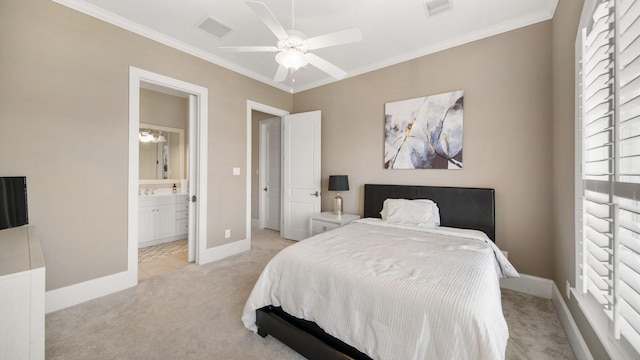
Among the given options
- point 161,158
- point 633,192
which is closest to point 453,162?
point 633,192

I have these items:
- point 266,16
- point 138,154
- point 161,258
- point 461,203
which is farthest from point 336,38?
point 161,258

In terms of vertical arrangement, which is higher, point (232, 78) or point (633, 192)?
point (232, 78)

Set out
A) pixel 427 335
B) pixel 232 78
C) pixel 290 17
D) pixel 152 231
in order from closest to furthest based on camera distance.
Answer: pixel 427 335 < pixel 290 17 < pixel 232 78 < pixel 152 231

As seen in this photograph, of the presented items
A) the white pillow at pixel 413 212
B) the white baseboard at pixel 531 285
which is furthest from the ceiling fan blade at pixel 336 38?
the white baseboard at pixel 531 285

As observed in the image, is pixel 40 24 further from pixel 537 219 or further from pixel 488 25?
pixel 537 219

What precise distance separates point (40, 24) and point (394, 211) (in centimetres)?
387

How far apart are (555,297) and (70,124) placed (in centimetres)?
479

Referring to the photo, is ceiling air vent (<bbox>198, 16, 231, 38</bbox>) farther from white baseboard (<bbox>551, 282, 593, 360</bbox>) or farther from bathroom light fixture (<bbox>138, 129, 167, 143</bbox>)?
white baseboard (<bbox>551, 282, 593, 360</bbox>)

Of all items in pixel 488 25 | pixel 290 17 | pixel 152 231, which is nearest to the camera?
pixel 290 17

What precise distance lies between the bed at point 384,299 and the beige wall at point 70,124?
6.15 feet

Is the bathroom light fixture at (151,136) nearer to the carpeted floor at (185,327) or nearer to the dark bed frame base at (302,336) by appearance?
the carpeted floor at (185,327)

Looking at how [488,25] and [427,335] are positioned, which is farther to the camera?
[488,25]

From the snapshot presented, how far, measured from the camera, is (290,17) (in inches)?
97.3

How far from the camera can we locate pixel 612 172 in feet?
3.54
